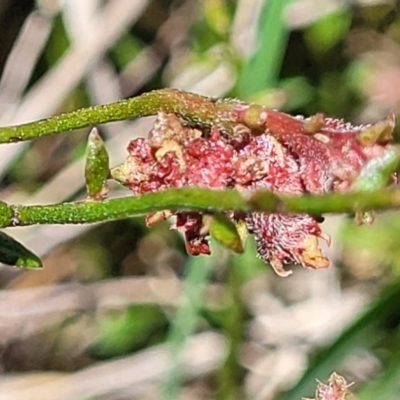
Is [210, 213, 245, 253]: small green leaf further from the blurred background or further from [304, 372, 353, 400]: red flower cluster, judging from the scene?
the blurred background

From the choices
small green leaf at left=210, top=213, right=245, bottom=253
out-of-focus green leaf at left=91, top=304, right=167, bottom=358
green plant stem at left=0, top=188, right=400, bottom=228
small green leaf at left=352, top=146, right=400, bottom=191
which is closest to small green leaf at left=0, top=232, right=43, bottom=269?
green plant stem at left=0, top=188, right=400, bottom=228

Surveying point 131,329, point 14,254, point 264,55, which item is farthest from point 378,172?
point 131,329

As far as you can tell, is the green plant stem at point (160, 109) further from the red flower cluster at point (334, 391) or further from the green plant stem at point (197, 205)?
the red flower cluster at point (334, 391)

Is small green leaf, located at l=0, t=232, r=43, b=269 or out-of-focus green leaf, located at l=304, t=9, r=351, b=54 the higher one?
out-of-focus green leaf, located at l=304, t=9, r=351, b=54

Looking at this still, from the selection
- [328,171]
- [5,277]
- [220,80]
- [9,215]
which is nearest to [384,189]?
[328,171]

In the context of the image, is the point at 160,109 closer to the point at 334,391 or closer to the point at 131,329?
the point at 334,391

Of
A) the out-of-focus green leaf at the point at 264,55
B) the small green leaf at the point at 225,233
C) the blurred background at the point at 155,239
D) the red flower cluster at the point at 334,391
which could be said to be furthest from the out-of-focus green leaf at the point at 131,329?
the small green leaf at the point at 225,233

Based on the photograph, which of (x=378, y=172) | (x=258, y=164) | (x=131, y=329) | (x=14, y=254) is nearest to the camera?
(x=378, y=172)
